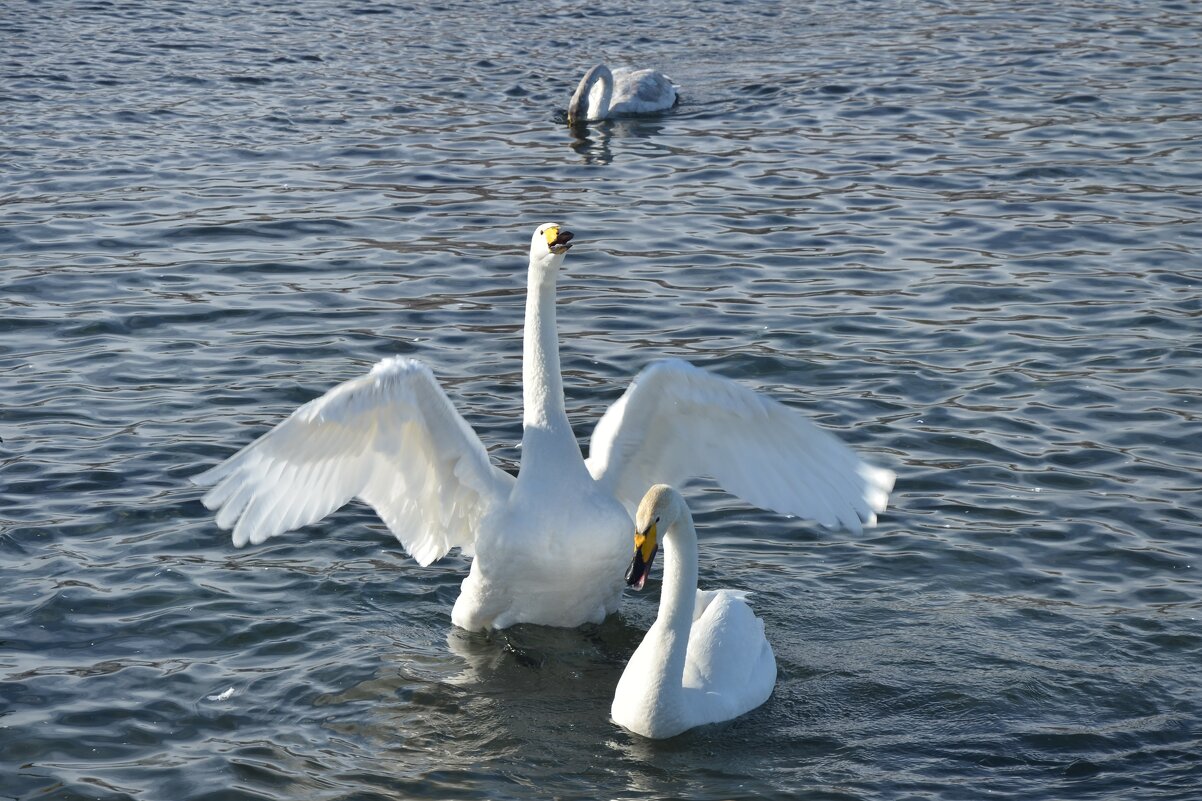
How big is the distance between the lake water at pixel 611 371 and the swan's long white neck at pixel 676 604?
342 millimetres

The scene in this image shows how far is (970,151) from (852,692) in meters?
10.3

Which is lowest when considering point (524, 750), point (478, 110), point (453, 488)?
point (524, 750)

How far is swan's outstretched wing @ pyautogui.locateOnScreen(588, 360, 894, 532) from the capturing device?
7559 millimetres

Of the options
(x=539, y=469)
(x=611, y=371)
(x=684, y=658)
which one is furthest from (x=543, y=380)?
(x=611, y=371)

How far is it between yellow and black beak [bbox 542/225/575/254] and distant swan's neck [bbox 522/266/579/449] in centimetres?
20

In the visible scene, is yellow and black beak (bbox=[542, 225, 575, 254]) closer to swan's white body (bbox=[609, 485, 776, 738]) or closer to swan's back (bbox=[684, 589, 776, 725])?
swan's white body (bbox=[609, 485, 776, 738])

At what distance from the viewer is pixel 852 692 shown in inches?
301

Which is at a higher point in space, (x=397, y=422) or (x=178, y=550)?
(x=397, y=422)

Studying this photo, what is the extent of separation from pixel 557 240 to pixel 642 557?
172 centimetres

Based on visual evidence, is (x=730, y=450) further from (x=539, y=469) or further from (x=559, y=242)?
(x=559, y=242)

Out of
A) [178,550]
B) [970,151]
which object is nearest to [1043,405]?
[178,550]

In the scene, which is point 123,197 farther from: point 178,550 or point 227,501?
point 227,501

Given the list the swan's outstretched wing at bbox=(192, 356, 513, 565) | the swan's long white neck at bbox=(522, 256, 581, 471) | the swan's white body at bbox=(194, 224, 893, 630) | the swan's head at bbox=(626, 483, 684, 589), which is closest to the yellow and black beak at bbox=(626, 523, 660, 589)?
the swan's head at bbox=(626, 483, 684, 589)

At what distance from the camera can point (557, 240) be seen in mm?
7840
